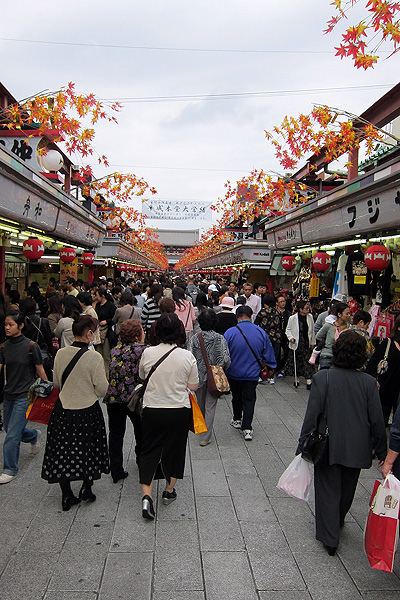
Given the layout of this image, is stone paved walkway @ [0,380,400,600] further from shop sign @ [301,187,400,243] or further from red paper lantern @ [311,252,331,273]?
red paper lantern @ [311,252,331,273]

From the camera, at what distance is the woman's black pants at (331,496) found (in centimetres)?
353

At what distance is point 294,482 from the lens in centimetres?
361

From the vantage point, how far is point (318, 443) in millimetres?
3516

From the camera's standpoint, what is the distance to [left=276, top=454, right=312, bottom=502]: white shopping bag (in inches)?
141

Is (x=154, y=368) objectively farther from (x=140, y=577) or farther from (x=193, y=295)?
(x=193, y=295)

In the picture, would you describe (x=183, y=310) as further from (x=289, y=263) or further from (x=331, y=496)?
(x=289, y=263)

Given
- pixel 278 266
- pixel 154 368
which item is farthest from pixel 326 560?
pixel 278 266

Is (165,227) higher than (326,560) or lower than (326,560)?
higher

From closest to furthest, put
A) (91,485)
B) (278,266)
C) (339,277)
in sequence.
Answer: (91,485) < (339,277) < (278,266)

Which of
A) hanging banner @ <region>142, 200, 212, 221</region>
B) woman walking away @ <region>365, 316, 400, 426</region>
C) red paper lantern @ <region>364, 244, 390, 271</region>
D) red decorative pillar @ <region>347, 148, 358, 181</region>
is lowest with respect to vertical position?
woman walking away @ <region>365, 316, 400, 426</region>

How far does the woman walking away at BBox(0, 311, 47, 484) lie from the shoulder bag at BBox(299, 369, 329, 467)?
2.72 metres

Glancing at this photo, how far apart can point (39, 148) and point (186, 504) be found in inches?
410

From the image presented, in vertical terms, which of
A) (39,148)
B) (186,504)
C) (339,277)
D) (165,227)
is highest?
(165,227)

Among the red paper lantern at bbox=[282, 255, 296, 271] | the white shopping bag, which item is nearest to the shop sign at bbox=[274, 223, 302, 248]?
the red paper lantern at bbox=[282, 255, 296, 271]
